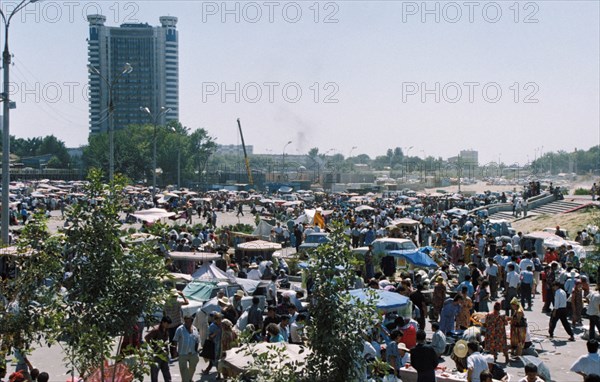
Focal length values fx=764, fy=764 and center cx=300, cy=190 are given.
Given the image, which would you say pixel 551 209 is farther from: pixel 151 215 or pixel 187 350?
pixel 187 350

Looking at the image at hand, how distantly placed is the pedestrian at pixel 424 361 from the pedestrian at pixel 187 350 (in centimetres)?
344

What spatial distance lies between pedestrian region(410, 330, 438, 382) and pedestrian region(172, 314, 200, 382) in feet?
11.3

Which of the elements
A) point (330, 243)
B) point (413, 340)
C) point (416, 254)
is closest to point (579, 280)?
point (416, 254)

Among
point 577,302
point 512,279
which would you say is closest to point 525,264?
point 512,279

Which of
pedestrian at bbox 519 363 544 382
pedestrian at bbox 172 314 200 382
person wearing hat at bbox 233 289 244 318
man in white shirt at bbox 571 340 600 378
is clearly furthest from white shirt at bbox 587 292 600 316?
pedestrian at bbox 172 314 200 382

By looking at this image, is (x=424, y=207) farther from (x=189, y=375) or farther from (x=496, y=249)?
(x=189, y=375)

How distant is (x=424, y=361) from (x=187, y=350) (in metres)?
3.67

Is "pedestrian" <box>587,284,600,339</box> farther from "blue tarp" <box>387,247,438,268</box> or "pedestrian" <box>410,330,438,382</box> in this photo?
"pedestrian" <box>410,330,438,382</box>

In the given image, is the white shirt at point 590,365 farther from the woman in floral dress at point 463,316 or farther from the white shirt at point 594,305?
the white shirt at point 594,305

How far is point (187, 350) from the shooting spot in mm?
11789

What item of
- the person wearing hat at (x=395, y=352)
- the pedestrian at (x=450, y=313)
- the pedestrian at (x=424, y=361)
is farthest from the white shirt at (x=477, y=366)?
the pedestrian at (x=450, y=313)

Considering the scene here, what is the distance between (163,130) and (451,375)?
113m

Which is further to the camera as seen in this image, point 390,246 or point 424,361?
point 390,246

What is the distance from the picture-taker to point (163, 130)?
12112 cm
